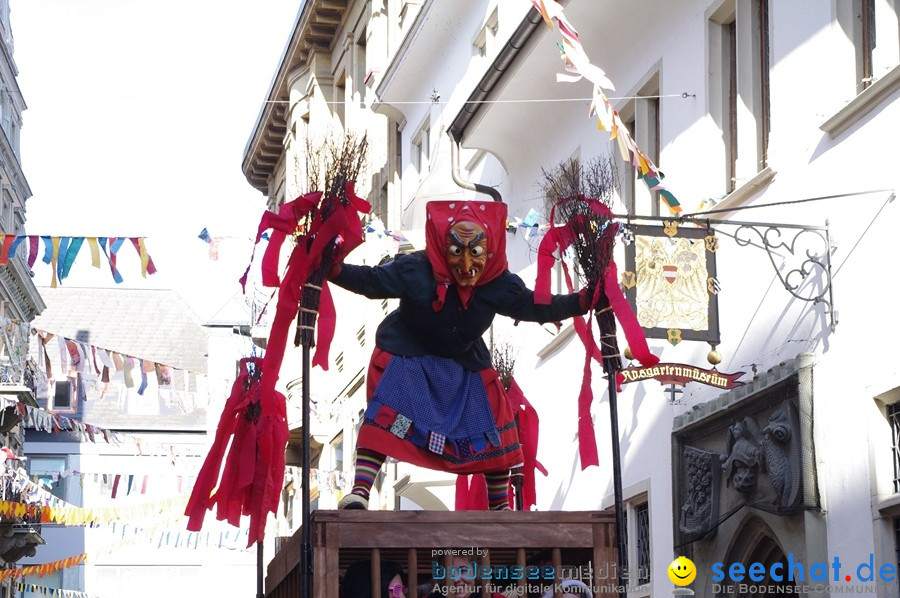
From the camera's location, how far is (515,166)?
1958cm

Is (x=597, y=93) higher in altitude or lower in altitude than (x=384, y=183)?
lower

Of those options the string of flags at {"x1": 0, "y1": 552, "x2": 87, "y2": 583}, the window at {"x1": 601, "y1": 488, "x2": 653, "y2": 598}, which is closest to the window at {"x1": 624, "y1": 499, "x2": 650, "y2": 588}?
the window at {"x1": 601, "y1": 488, "x2": 653, "y2": 598}

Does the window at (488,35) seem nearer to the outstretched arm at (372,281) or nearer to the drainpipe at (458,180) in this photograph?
the drainpipe at (458,180)

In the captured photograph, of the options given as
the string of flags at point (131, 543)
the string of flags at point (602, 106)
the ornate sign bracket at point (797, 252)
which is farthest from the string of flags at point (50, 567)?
the ornate sign bracket at point (797, 252)

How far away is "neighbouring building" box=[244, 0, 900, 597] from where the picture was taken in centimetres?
1082

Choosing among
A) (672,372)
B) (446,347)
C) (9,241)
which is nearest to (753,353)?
(672,372)

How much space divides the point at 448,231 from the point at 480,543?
1.73 metres

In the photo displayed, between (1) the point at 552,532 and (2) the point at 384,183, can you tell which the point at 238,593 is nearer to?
(2) the point at 384,183

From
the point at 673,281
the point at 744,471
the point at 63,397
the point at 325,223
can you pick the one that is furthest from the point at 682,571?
the point at 63,397

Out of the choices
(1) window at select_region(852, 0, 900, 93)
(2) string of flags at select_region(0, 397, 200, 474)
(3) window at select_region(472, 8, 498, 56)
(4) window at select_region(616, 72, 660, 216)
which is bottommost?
(2) string of flags at select_region(0, 397, 200, 474)

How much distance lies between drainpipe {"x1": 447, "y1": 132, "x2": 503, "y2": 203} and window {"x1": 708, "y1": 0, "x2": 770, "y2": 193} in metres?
5.27

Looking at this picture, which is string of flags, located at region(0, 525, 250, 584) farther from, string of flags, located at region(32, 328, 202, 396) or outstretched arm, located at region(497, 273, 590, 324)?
outstretched arm, located at region(497, 273, 590, 324)

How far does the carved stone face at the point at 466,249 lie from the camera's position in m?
8.60

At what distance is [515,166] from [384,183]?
402 inches
